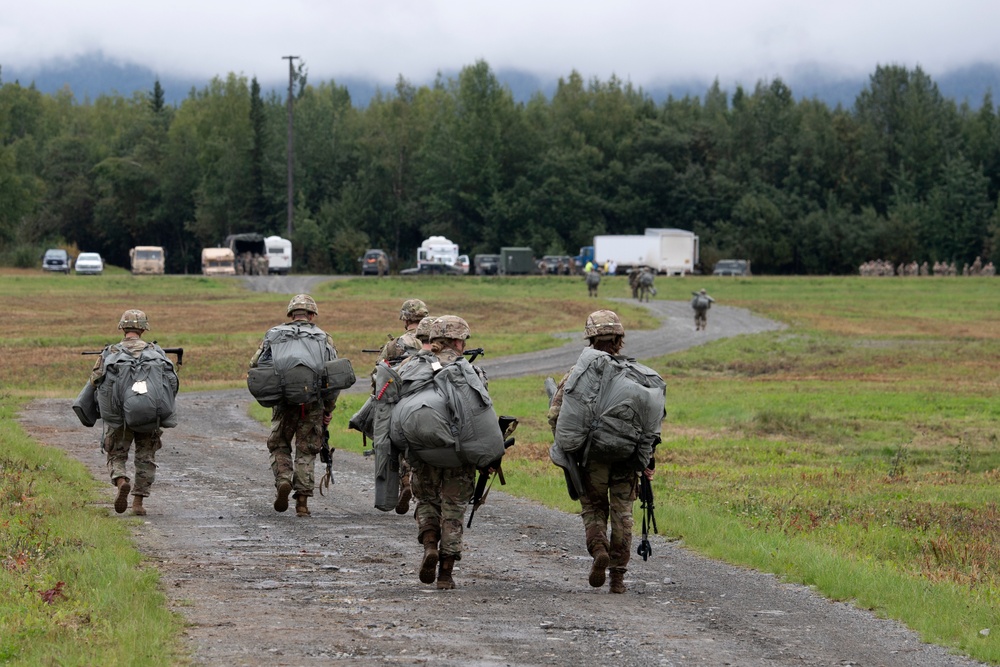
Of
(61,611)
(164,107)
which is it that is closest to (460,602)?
(61,611)

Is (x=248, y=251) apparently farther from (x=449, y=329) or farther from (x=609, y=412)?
(x=609, y=412)

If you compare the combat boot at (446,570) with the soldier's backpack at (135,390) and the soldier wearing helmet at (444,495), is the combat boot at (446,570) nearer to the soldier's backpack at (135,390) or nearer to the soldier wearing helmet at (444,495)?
the soldier wearing helmet at (444,495)

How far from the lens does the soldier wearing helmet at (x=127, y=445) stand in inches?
529

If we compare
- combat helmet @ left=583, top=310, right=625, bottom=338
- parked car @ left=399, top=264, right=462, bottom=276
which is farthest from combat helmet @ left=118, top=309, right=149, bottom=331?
parked car @ left=399, top=264, right=462, bottom=276

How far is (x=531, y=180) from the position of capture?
410ft

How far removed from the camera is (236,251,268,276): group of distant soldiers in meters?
98.1

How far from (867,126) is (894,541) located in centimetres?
12095

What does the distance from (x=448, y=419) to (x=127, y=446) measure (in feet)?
17.2

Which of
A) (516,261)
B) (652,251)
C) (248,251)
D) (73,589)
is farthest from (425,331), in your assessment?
(516,261)

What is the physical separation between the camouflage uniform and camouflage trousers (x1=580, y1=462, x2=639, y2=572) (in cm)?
521

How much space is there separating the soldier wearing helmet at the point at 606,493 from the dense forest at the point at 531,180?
106992 millimetres

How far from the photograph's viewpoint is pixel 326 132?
427ft

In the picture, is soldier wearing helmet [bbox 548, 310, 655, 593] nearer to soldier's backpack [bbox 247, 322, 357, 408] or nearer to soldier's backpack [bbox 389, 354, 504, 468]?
soldier's backpack [bbox 389, 354, 504, 468]

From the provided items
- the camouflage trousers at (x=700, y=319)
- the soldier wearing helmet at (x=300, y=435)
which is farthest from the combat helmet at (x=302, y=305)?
the camouflage trousers at (x=700, y=319)
